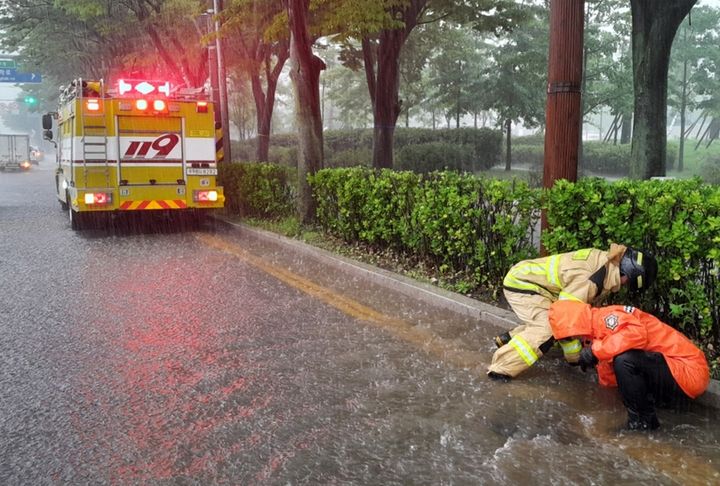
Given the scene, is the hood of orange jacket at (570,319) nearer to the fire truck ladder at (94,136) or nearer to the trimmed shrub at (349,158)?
the fire truck ladder at (94,136)

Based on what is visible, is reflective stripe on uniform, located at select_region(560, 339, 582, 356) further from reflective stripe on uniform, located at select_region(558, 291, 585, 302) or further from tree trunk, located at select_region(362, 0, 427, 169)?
tree trunk, located at select_region(362, 0, 427, 169)

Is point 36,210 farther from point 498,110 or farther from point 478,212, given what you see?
point 498,110

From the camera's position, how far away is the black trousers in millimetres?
3689

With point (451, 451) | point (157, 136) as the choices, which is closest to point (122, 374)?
point (451, 451)

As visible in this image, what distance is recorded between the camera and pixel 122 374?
4.66 m

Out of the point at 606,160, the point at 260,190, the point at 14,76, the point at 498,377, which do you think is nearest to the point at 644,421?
the point at 498,377

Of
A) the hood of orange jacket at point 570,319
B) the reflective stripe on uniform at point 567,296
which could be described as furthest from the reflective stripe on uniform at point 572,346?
the reflective stripe on uniform at point 567,296

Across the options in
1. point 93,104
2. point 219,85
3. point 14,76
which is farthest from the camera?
point 14,76

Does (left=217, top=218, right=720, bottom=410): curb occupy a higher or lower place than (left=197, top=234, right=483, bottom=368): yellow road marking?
higher

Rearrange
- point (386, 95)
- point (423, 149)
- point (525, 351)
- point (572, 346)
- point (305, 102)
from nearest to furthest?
→ point (572, 346), point (525, 351), point (305, 102), point (386, 95), point (423, 149)

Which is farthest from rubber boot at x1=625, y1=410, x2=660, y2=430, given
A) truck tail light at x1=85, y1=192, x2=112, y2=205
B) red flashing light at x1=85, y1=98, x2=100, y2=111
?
red flashing light at x1=85, y1=98, x2=100, y2=111

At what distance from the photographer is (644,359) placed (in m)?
3.78

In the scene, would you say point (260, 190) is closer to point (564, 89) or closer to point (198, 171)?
point (198, 171)

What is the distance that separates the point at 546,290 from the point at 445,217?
246 centimetres
